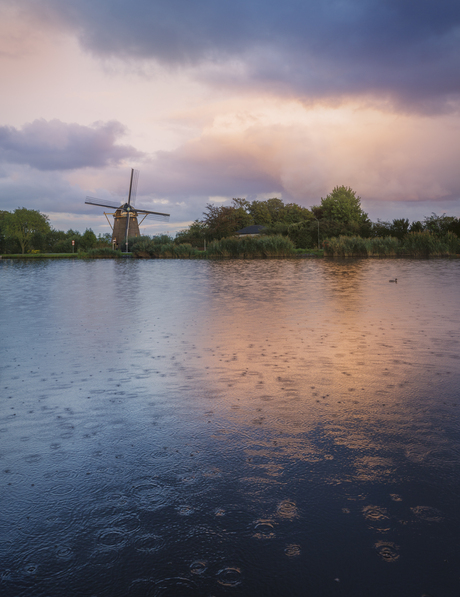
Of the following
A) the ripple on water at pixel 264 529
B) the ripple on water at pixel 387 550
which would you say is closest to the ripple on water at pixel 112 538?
the ripple on water at pixel 264 529

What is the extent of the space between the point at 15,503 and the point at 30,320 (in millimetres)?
9754

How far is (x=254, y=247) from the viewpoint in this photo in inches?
2266

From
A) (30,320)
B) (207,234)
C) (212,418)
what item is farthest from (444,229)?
(212,418)

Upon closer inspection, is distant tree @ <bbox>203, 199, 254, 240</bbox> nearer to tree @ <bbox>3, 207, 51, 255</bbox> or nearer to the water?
tree @ <bbox>3, 207, 51, 255</bbox>

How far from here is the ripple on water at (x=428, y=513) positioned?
123 inches

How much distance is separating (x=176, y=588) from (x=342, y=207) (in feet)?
382

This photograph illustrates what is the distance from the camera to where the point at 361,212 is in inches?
4823

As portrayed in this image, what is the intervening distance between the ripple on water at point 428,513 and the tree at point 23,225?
10606 cm

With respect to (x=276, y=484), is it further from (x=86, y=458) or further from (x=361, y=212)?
(x=361, y=212)

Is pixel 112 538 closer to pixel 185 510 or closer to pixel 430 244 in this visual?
pixel 185 510

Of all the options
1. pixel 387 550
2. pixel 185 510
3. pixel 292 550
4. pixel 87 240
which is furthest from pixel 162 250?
pixel 387 550

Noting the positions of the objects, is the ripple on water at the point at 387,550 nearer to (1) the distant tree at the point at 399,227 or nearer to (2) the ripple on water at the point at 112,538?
(2) the ripple on water at the point at 112,538

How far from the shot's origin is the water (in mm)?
2686

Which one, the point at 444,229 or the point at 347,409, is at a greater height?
the point at 444,229
